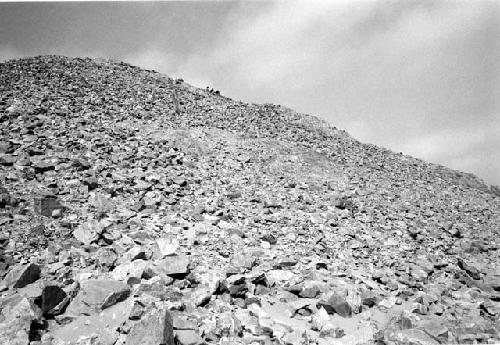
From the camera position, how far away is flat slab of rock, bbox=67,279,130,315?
218 inches

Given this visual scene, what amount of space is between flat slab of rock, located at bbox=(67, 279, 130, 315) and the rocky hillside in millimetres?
27

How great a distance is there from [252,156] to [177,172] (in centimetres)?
361

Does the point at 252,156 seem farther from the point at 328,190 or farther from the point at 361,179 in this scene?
the point at 361,179

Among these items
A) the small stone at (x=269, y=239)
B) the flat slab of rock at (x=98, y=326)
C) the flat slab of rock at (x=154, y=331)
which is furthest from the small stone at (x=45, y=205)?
the small stone at (x=269, y=239)

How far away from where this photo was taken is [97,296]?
567 cm

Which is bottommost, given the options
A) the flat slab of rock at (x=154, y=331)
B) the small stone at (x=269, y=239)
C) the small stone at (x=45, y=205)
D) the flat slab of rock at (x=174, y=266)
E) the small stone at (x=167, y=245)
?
the flat slab of rock at (x=154, y=331)

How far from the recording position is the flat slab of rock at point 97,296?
5539 millimetres

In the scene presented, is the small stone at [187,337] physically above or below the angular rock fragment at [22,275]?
below

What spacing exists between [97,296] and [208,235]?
3.06 meters

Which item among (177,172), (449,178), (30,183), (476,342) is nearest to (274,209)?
(177,172)

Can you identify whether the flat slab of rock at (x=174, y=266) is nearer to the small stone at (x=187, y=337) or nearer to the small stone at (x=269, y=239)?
the small stone at (x=187, y=337)

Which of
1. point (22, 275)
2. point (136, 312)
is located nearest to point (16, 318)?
point (22, 275)

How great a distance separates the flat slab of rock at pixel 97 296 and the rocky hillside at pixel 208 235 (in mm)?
27

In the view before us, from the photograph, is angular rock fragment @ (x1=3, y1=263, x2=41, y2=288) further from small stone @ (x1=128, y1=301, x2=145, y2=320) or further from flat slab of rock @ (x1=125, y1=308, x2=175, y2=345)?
flat slab of rock @ (x1=125, y1=308, x2=175, y2=345)
